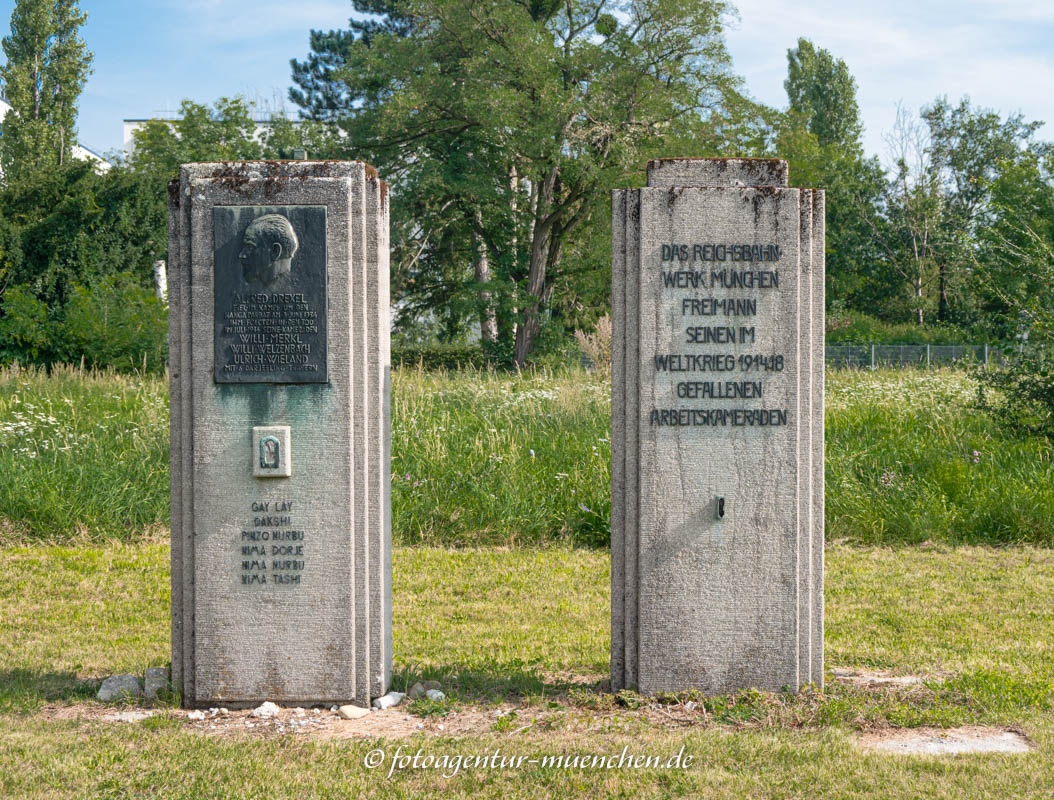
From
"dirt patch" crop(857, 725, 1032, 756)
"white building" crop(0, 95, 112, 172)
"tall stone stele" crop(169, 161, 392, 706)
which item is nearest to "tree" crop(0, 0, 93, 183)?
"white building" crop(0, 95, 112, 172)

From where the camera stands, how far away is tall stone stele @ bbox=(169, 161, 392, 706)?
4684 millimetres

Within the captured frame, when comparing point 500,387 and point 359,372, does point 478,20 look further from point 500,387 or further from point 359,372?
point 359,372

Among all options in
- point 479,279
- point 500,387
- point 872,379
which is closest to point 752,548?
point 500,387

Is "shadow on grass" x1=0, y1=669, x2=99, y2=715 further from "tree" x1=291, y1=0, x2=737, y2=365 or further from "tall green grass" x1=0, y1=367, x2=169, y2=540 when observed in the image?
"tree" x1=291, y1=0, x2=737, y2=365

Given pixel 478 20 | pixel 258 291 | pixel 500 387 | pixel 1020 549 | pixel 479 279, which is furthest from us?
pixel 479 279

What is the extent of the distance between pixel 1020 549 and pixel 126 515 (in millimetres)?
7675

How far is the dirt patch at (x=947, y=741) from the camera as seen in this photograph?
420cm

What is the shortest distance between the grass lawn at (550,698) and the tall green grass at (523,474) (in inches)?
30.8

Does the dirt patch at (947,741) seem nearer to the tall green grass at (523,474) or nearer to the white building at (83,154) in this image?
the tall green grass at (523,474)

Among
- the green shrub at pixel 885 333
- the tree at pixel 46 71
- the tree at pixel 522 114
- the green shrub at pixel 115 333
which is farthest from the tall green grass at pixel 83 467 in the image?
the green shrub at pixel 885 333

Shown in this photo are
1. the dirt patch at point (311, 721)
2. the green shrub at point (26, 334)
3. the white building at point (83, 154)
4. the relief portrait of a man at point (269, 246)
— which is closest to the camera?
the dirt patch at point (311, 721)

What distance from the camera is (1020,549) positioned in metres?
8.35

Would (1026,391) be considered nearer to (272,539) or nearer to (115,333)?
(272,539)

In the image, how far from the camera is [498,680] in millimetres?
5207
